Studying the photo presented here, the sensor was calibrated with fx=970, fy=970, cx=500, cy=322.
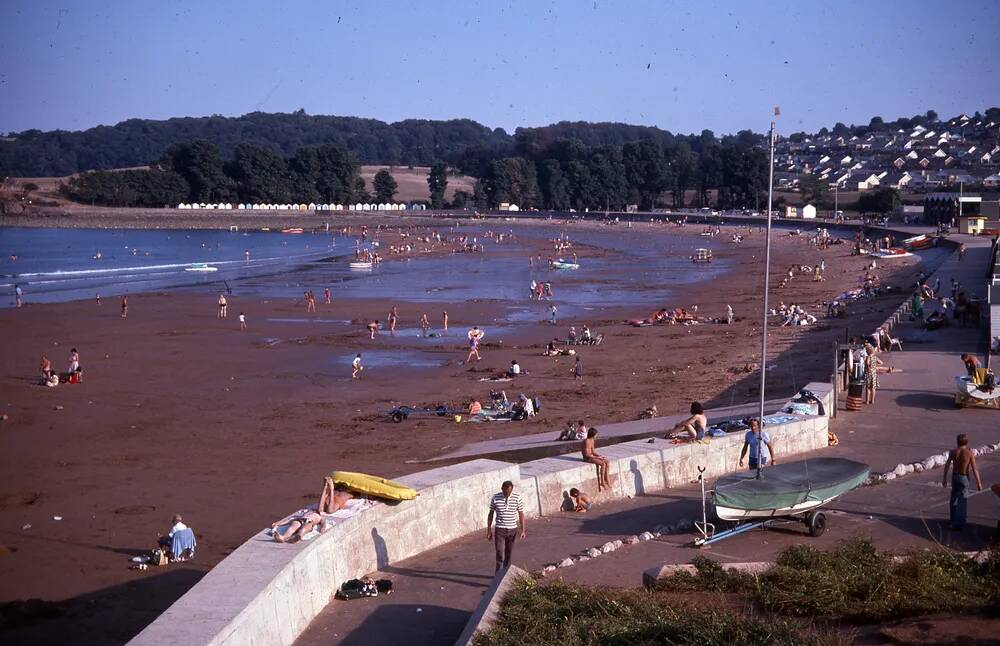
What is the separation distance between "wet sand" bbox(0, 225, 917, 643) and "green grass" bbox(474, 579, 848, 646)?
4.84 meters

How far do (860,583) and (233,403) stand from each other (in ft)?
54.3

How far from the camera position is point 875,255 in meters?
54.7

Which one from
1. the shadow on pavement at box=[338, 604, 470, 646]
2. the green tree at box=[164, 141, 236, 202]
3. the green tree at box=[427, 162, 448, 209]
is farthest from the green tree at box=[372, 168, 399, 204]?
the shadow on pavement at box=[338, 604, 470, 646]

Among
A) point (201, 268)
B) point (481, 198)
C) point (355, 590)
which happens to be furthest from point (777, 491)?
point (481, 198)

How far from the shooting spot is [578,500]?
10461 millimetres

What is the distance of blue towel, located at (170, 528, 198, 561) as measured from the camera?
11352 millimetres

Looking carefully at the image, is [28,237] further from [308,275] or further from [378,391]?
[378,391]

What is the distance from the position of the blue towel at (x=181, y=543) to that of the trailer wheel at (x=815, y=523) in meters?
6.98

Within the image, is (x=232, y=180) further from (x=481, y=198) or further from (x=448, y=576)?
(x=448, y=576)

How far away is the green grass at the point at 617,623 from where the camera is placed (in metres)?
5.63

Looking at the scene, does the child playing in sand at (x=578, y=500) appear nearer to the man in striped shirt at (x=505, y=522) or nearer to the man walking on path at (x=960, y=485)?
the man in striped shirt at (x=505, y=522)

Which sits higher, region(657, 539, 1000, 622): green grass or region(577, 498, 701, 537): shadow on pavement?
region(657, 539, 1000, 622): green grass

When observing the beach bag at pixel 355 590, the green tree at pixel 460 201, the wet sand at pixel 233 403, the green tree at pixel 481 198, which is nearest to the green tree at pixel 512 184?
the green tree at pixel 481 198

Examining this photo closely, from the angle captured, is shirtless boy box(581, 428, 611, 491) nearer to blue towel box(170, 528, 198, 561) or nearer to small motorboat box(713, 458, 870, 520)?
small motorboat box(713, 458, 870, 520)
